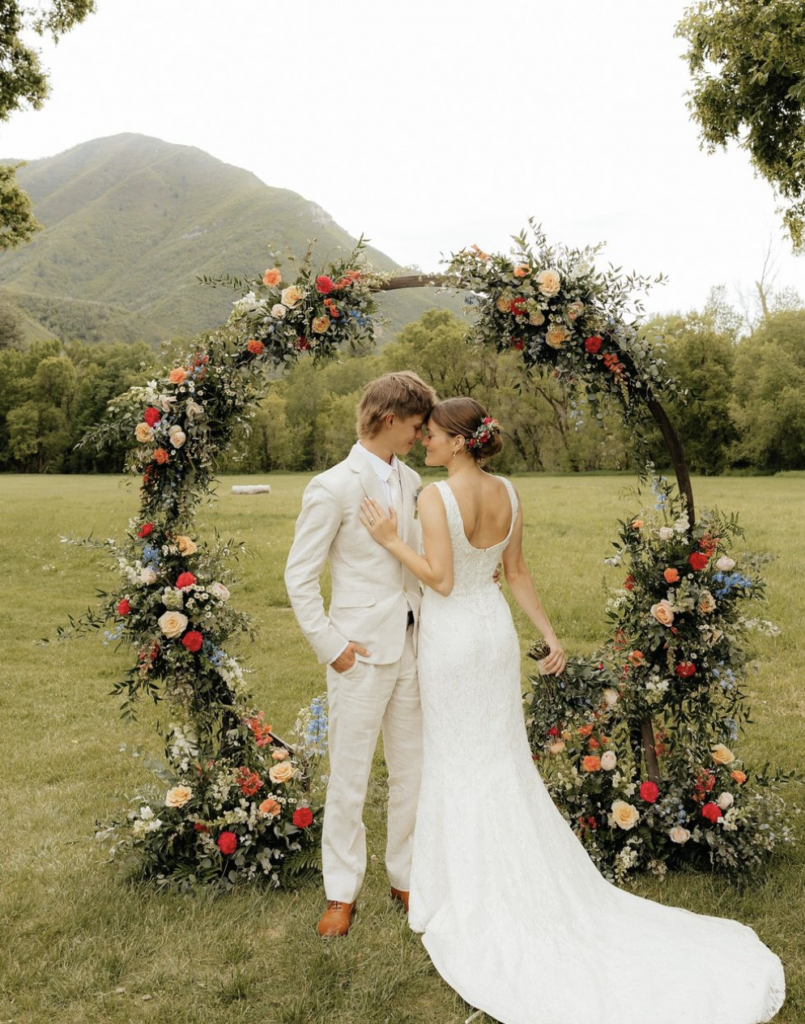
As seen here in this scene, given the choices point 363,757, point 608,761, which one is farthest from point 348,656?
point 608,761

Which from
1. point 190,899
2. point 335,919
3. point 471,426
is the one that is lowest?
point 190,899

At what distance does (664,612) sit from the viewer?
16.5ft

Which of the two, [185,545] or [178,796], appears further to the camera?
[185,545]

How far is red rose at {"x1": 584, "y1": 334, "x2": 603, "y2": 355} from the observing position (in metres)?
4.94

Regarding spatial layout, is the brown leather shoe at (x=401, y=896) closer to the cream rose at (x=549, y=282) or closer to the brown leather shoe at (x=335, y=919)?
the brown leather shoe at (x=335, y=919)

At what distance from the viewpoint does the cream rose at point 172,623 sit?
4.83 metres

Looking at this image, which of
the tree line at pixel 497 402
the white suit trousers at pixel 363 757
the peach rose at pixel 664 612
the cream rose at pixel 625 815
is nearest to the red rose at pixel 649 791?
the cream rose at pixel 625 815

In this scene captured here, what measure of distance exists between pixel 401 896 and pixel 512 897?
2.77ft

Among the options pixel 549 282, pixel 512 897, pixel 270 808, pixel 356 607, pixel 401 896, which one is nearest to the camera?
pixel 512 897

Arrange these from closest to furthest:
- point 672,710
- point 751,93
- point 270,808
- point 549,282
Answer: point 549,282 < point 270,808 < point 672,710 < point 751,93

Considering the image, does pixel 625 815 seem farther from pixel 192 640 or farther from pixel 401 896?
pixel 192 640

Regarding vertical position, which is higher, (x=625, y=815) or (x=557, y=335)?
(x=557, y=335)

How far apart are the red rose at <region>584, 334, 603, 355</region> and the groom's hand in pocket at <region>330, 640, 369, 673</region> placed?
2.22 metres

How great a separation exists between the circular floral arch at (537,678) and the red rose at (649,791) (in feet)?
0.04
